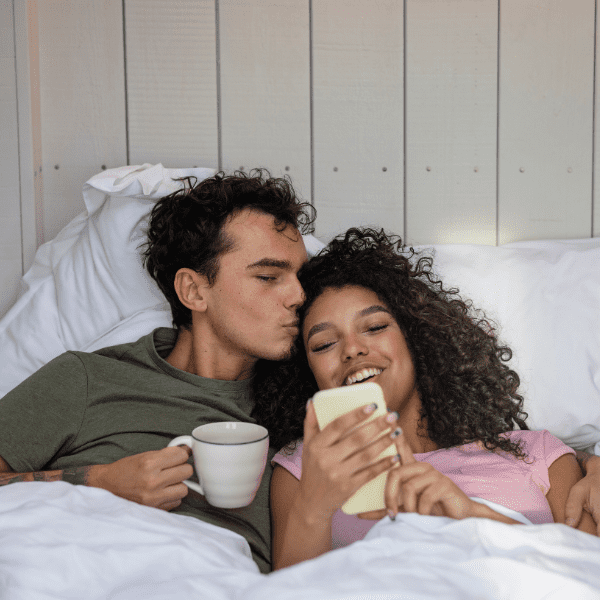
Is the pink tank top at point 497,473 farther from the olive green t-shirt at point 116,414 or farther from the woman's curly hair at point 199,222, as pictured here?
the woman's curly hair at point 199,222

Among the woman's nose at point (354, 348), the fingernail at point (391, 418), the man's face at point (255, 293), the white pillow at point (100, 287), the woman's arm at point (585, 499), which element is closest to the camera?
the fingernail at point (391, 418)

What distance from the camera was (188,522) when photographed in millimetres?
850

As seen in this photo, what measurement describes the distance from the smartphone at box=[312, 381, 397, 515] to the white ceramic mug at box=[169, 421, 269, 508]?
0.43 feet

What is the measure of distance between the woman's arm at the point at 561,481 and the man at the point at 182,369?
0.49 metres

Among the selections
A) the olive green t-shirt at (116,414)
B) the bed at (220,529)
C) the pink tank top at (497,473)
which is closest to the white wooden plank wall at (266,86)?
the bed at (220,529)

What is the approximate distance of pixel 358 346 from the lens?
1.05m

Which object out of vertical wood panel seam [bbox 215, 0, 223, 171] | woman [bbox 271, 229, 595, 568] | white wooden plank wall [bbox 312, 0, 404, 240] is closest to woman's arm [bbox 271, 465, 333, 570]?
woman [bbox 271, 229, 595, 568]

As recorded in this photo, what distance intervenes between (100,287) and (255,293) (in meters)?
0.41

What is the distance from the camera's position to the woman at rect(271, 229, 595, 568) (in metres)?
0.78

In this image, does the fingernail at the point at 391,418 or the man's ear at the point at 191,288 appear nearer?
the fingernail at the point at 391,418

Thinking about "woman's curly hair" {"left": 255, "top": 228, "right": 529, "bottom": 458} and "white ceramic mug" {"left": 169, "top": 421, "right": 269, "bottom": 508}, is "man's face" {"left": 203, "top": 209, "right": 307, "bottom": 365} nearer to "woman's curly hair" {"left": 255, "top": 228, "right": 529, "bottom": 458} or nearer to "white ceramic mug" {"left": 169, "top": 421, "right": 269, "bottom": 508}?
"woman's curly hair" {"left": 255, "top": 228, "right": 529, "bottom": 458}

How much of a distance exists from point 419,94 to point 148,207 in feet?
2.42

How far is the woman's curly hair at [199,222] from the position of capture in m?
1.25

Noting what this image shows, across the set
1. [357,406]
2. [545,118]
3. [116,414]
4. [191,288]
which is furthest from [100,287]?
[545,118]
